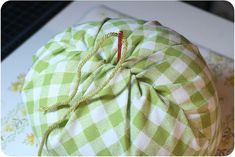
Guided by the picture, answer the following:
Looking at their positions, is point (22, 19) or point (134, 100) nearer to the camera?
point (134, 100)

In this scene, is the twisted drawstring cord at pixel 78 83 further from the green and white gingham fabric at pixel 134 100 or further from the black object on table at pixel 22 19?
the black object on table at pixel 22 19

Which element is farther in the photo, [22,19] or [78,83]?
[22,19]

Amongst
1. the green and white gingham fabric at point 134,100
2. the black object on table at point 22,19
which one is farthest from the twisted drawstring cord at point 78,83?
the black object on table at point 22,19

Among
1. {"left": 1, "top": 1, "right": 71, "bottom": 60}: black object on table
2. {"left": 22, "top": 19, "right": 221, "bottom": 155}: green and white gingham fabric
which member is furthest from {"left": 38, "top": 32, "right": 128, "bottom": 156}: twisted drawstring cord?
{"left": 1, "top": 1, "right": 71, "bottom": 60}: black object on table

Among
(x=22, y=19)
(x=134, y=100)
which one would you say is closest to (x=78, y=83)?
(x=134, y=100)

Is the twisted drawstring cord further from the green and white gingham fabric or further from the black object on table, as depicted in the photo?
the black object on table

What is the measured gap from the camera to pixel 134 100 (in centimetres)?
58

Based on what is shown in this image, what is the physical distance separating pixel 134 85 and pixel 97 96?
0.06 metres

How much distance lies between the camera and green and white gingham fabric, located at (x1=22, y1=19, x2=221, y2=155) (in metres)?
0.58

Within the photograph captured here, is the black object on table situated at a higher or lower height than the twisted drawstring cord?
lower

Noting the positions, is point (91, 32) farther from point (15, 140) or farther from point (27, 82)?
point (15, 140)

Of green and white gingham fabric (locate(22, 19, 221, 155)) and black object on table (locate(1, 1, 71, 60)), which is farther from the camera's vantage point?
black object on table (locate(1, 1, 71, 60))

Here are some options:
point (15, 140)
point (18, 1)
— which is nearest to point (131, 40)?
point (15, 140)

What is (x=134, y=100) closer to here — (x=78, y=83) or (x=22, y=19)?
(x=78, y=83)
